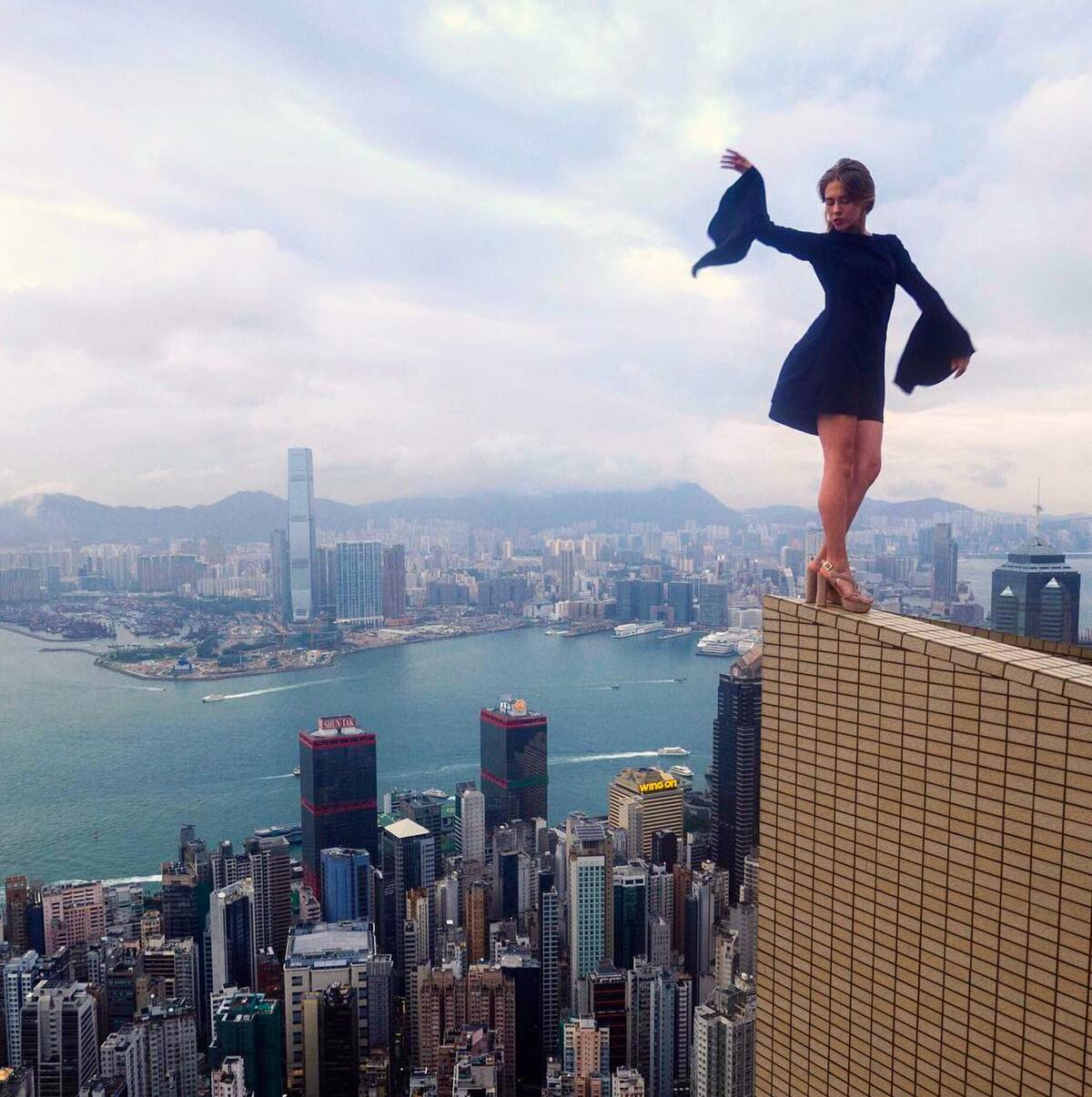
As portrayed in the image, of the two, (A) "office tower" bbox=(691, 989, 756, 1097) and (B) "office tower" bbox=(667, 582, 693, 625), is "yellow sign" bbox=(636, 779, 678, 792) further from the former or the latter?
(B) "office tower" bbox=(667, 582, 693, 625)

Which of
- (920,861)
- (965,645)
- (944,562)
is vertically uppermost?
(965,645)

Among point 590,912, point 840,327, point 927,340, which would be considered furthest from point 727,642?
point 840,327

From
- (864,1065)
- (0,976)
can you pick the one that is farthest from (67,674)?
(864,1065)

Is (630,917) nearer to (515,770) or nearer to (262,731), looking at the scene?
(515,770)

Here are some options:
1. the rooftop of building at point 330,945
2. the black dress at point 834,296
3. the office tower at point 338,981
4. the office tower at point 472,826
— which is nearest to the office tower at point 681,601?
the office tower at point 472,826

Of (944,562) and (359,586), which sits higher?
(944,562)

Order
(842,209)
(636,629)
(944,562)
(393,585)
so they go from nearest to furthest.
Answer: (842,209), (944,562), (636,629), (393,585)

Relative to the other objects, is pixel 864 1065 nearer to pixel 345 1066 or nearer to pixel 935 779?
pixel 935 779
